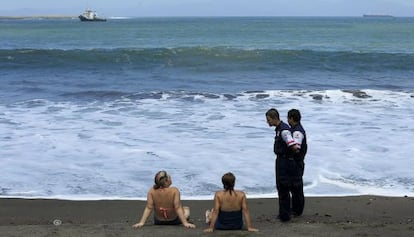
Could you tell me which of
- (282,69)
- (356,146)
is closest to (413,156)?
(356,146)

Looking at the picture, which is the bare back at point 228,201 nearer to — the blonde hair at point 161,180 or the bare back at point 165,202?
the bare back at point 165,202

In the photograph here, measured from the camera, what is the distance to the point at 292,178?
7.08 meters

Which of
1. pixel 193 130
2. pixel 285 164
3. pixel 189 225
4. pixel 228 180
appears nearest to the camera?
pixel 228 180

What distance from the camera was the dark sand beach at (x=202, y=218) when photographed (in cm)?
645

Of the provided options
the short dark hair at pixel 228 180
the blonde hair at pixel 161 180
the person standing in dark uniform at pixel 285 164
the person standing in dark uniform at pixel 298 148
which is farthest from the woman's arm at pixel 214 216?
the person standing in dark uniform at pixel 298 148

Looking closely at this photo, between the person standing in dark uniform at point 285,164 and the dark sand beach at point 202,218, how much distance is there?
0.24 metres

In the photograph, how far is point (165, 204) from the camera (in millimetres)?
6785

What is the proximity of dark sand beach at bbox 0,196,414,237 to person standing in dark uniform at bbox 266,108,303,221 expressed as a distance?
239mm

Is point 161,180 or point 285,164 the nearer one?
point 161,180

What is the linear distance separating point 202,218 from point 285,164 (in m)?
1.24

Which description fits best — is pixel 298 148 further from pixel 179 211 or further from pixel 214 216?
pixel 179 211

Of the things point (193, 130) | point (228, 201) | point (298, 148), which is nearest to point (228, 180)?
point (228, 201)

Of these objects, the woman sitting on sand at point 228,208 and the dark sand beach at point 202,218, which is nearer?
the dark sand beach at point 202,218

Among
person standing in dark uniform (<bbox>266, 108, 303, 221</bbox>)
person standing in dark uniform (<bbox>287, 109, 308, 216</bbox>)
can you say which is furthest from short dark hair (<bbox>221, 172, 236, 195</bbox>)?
person standing in dark uniform (<bbox>287, 109, 308, 216</bbox>)
